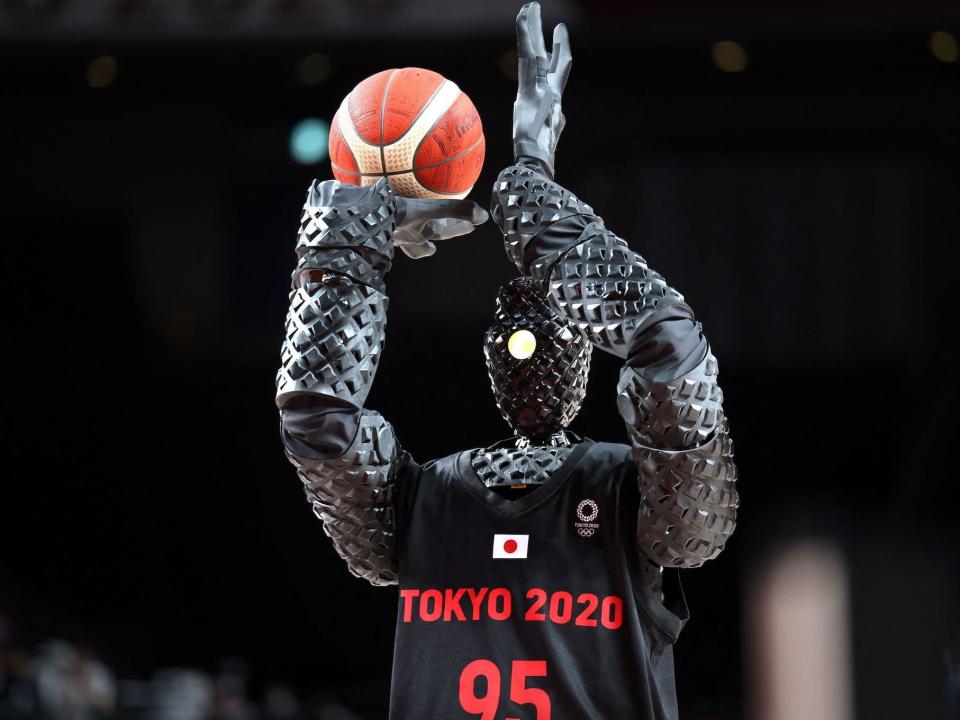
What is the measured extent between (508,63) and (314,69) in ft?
4.55

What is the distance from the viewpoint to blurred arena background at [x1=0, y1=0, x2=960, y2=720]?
8.52 metres

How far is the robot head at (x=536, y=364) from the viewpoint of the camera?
2.88 meters

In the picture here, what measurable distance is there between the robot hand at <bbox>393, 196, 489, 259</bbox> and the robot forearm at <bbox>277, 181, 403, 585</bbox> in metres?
0.05

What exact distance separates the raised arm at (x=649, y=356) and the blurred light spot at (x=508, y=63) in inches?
238

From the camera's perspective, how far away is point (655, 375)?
7.88 ft

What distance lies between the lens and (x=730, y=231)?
893 cm

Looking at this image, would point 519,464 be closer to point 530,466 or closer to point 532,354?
point 530,466

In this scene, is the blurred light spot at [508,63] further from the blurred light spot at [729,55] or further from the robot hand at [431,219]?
the robot hand at [431,219]
